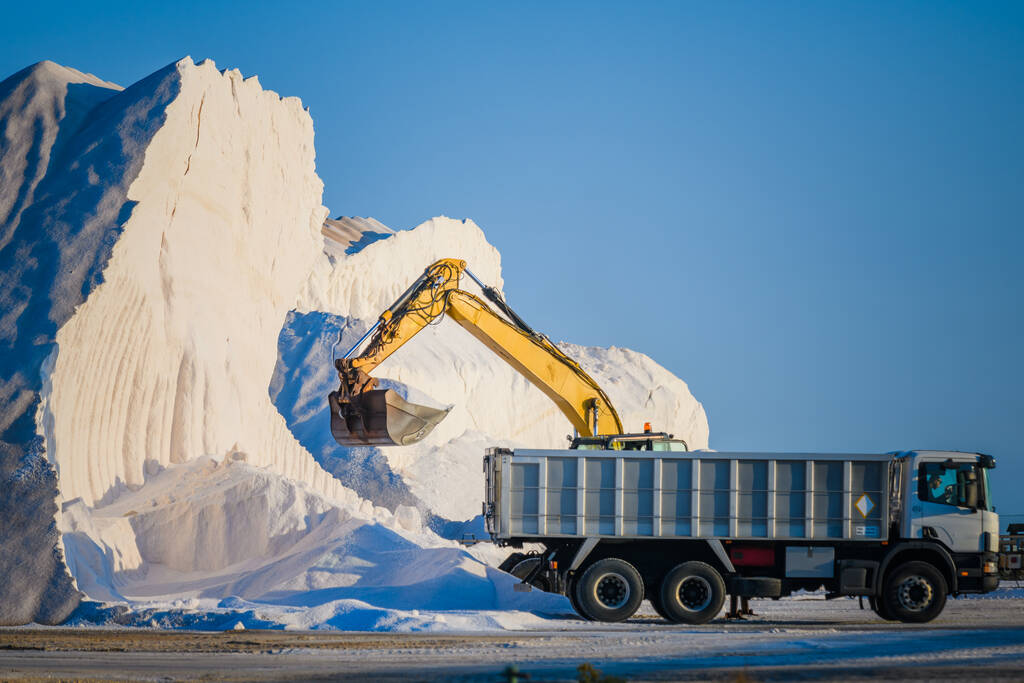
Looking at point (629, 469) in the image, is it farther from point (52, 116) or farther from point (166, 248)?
point (52, 116)

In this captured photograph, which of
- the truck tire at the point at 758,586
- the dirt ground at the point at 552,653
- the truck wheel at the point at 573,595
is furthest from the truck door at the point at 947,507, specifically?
the truck wheel at the point at 573,595

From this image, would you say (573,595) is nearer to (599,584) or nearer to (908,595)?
(599,584)

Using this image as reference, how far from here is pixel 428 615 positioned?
59.7 ft

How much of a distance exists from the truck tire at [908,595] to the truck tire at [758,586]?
172 cm

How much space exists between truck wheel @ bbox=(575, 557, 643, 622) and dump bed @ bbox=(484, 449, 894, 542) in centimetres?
49

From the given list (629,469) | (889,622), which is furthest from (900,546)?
(629,469)

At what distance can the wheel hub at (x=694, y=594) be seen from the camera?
18.1 meters

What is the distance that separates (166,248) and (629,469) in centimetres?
1456

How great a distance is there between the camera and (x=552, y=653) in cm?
1375

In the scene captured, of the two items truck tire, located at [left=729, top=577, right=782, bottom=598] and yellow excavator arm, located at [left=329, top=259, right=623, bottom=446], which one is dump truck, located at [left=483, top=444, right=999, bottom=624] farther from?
yellow excavator arm, located at [left=329, top=259, right=623, bottom=446]

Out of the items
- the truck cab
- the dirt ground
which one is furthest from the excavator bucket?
the truck cab

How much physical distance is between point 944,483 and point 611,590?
18.3ft

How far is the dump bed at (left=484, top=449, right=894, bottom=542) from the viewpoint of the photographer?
712 inches

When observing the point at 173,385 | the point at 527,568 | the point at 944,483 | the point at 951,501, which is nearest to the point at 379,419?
the point at 527,568
